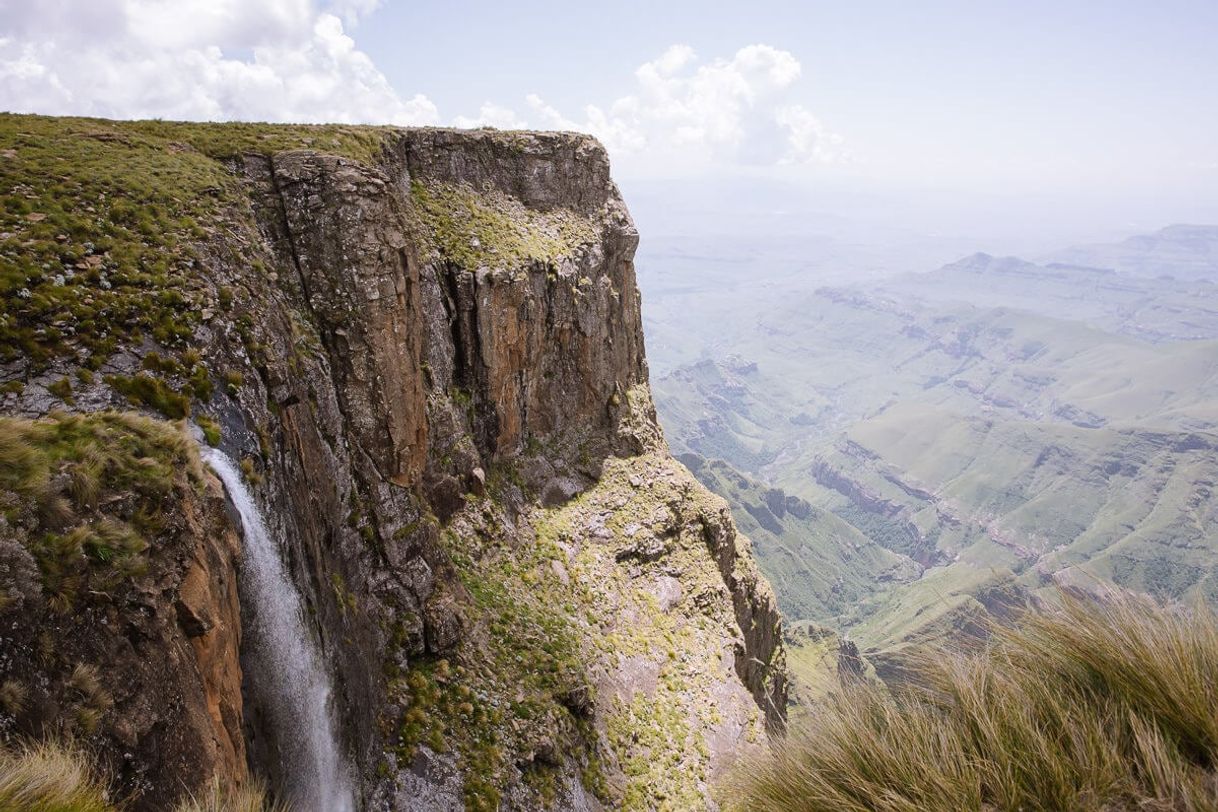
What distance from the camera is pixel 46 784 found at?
20.6ft

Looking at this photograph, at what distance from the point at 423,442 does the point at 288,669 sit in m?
13.9

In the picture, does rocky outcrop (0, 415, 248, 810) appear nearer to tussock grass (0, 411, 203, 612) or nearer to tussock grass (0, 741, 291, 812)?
tussock grass (0, 411, 203, 612)

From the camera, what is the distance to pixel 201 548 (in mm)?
11258

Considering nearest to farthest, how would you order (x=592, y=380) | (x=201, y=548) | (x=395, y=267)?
(x=201, y=548) < (x=395, y=267) < (x=592, y=380)

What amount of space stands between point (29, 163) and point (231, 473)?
11.5 meters

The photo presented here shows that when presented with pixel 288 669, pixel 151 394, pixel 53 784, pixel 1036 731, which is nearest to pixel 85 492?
pixel 151 394

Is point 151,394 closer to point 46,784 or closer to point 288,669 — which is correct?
point 288,669

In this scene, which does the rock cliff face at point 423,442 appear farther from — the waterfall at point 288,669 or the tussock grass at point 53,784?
the tussock grass at point 53,784

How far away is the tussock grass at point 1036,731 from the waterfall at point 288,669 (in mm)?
10597

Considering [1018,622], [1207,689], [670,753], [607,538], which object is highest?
[1207,689]

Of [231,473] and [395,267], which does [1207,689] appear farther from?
[395,267]

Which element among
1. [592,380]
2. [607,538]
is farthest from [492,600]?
[592,380]

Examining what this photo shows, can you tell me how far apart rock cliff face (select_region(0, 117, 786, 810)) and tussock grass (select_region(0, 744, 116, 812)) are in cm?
181

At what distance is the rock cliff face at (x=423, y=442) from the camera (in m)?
14.1
